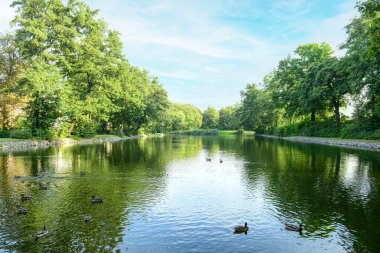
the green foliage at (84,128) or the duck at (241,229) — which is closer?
the duck at (241,229)

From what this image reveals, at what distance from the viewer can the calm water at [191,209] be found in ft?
40.2

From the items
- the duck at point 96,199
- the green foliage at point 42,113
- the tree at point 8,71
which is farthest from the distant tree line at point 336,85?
the tree at point 8,71

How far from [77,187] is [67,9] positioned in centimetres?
5139

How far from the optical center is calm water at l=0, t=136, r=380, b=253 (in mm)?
12250

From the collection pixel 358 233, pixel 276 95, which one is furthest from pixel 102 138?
pixel 358 233

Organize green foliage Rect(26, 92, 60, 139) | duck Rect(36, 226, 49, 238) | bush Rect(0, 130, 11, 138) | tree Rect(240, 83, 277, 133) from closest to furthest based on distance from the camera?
duck Rect(36, 226, 49, 238), green foliage Rect(26, 92, 60, 139), bush Rect(0, 130, 11, 138), tree Rect(240, 83, 277, 133)

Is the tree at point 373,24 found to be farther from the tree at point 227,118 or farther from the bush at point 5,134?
the tree at point 227,118

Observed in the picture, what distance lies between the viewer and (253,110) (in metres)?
121

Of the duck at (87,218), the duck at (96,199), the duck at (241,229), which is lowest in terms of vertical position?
the duck at (241,229)

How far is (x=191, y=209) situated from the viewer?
1686 cm

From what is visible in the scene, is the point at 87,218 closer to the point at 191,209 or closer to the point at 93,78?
the point at 191,209

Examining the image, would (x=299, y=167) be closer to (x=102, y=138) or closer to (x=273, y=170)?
(x=273, y=170)

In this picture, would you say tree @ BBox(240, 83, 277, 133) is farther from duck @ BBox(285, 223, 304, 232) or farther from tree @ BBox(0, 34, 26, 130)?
duck @ BBox(285, 223, 304, 232)

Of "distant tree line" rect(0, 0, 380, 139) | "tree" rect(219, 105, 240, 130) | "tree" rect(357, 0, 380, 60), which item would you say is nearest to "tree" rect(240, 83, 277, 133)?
"distant tree line" rect(0, 0, 380, 139)
